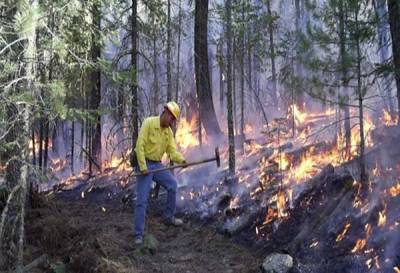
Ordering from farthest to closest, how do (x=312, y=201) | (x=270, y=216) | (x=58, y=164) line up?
(x=58, y=164)
(x=270, y=216)
(x=312, y=201)

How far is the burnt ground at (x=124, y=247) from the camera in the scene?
700 centimetres

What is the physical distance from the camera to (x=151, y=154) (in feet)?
27.1

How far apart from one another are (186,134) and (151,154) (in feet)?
29.9

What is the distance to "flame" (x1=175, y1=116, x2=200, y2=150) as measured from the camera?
1662 cm

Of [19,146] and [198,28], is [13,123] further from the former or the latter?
[198,28]

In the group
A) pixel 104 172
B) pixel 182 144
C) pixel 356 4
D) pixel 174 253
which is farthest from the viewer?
pixel 182 144

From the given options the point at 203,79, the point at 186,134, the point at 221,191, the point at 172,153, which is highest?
the point at 203,79

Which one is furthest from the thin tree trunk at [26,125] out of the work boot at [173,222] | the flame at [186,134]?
the flame at [186,134]

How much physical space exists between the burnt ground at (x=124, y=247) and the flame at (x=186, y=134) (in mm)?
6653

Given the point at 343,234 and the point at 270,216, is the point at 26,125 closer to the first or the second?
the point at 270,216

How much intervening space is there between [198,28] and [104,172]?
571 centimetres

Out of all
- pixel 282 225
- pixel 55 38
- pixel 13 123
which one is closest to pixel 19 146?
pixel 13 123

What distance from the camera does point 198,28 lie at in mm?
14750


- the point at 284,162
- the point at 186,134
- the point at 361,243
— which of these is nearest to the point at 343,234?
the point at 361,243
